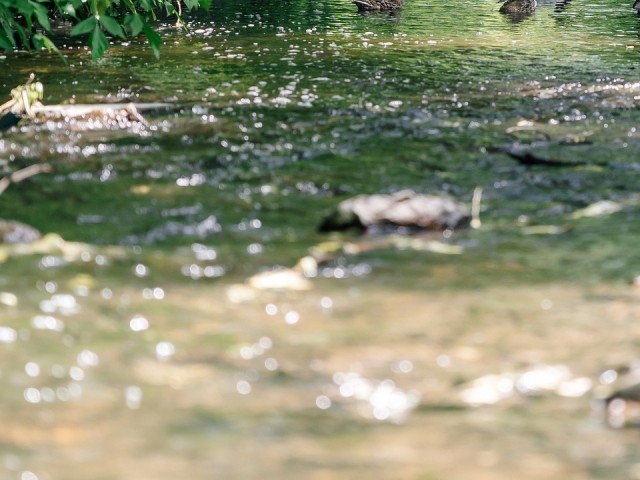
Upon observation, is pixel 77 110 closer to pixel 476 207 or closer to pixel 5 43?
pixel 5 43

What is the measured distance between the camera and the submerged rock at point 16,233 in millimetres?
4590

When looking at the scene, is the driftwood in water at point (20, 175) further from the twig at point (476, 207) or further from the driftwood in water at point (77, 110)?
the twig at point (476, 207)

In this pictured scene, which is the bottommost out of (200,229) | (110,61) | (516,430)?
(110,61)

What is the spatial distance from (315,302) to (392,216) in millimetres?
1252

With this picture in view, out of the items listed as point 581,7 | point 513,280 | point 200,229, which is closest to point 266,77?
point 200,229

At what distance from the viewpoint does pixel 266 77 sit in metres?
10.8

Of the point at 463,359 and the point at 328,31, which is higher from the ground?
the point at 463,359

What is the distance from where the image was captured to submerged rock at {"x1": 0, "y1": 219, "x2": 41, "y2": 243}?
4590 millimetres

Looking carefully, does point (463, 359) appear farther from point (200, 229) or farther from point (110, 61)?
point (110, 61)

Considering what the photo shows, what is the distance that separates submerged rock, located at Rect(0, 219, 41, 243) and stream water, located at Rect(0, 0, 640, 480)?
25 cm

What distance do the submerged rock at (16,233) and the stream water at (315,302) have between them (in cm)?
25

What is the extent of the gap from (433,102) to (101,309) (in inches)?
238

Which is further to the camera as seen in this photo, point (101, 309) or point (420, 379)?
point (101, 309)

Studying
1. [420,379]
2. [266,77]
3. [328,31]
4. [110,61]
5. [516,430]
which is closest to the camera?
[516,430]
